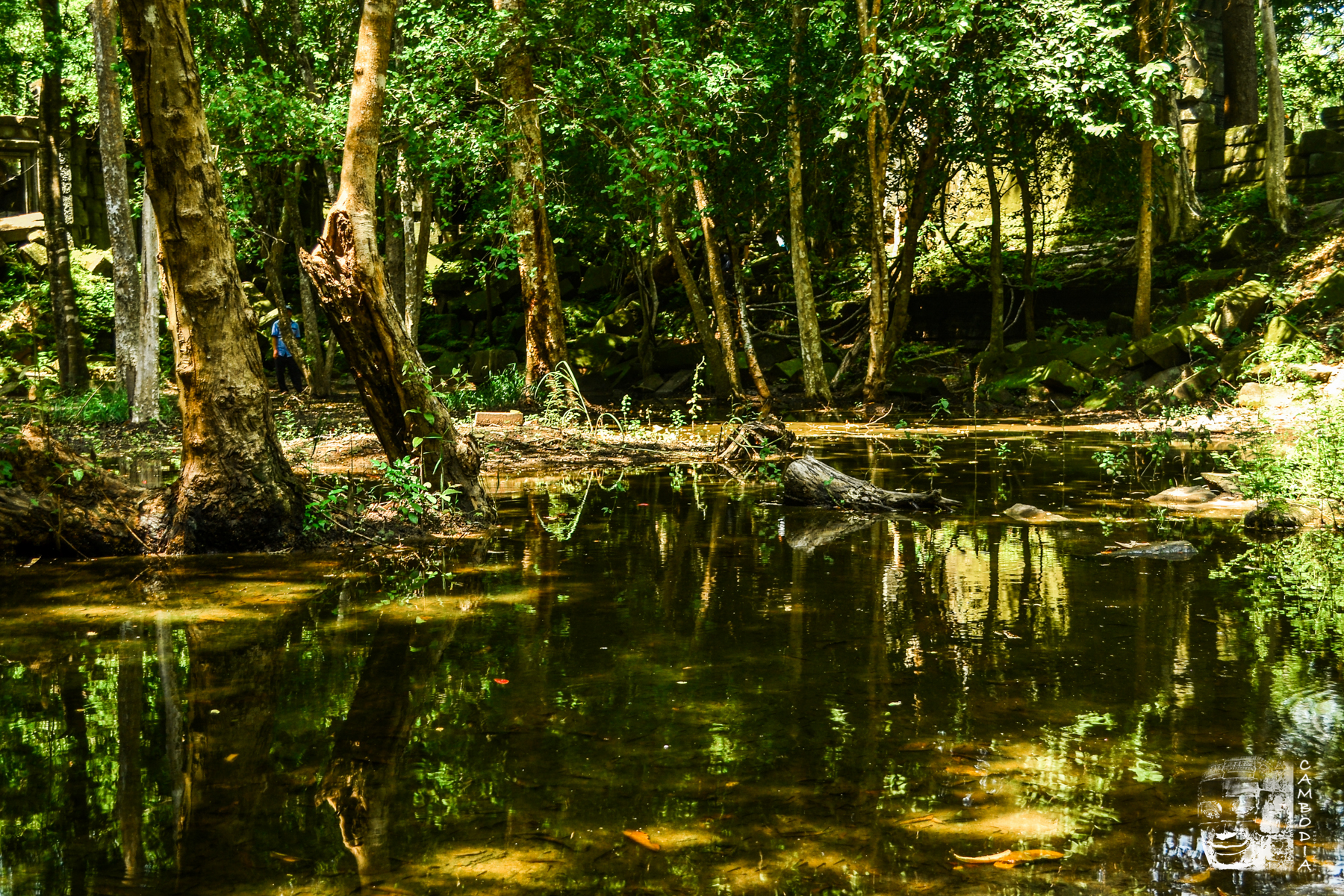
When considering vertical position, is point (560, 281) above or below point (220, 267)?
above

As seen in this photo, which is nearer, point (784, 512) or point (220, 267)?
point (220, 267)

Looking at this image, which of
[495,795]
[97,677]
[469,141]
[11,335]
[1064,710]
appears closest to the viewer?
[495,795]

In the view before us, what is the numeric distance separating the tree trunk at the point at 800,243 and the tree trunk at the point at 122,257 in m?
10.5

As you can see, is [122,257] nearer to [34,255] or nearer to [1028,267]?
[34,255]

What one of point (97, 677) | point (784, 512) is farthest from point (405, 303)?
point (97, 677)

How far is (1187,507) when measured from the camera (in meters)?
8.48

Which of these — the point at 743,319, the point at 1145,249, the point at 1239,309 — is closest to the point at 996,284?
the point at 1145,249

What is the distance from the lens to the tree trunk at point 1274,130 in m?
19.5

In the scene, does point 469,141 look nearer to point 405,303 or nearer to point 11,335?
point 405,303

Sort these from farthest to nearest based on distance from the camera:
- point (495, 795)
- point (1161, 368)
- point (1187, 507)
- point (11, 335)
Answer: point (11, 335)
point (1161, 368)
point (1187, 507)
point (495, 795)

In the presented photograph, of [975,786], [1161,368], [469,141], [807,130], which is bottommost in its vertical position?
[975,786]

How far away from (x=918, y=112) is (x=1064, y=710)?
54.5 ft

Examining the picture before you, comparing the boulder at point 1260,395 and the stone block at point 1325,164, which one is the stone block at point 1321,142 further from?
the boulder at point 1260,395

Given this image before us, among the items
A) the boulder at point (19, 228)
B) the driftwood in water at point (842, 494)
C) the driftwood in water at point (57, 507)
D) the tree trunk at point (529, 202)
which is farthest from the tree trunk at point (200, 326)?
the boulder at point (19, 228)
